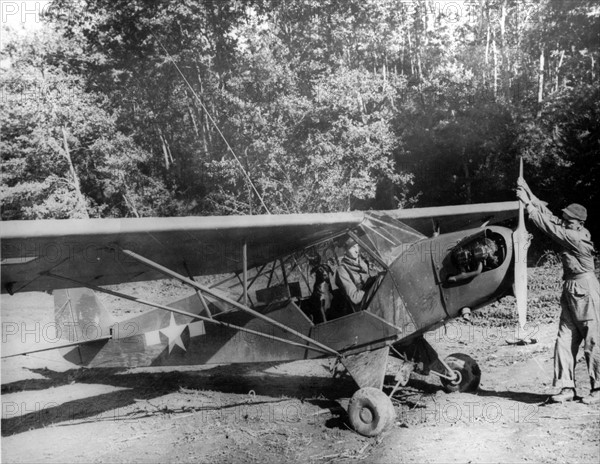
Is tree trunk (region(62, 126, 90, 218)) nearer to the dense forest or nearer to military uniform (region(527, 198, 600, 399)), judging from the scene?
the dense forest

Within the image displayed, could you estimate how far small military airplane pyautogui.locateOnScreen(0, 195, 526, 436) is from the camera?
4906mm

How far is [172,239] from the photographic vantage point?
509 centimetres

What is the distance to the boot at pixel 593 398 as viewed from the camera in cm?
512

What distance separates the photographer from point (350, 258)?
6.02 metres

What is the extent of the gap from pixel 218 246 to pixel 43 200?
16318 mm

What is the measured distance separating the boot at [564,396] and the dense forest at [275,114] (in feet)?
38.9

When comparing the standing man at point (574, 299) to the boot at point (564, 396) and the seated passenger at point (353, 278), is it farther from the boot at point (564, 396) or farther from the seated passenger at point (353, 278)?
the seated passenger at point (353, 278)

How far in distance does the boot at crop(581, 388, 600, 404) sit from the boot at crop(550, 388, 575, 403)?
115 mm

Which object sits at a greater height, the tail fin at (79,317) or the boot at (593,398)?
the tail fin at (79,317)

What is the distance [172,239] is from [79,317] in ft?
10.7

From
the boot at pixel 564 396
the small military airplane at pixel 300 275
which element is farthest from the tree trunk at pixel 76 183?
the boot at pixel 564 396

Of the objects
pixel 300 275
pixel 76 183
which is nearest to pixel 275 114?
pixel 76 183

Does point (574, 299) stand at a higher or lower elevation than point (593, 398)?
higher

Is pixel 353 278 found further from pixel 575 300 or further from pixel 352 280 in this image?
pixel 575 300
